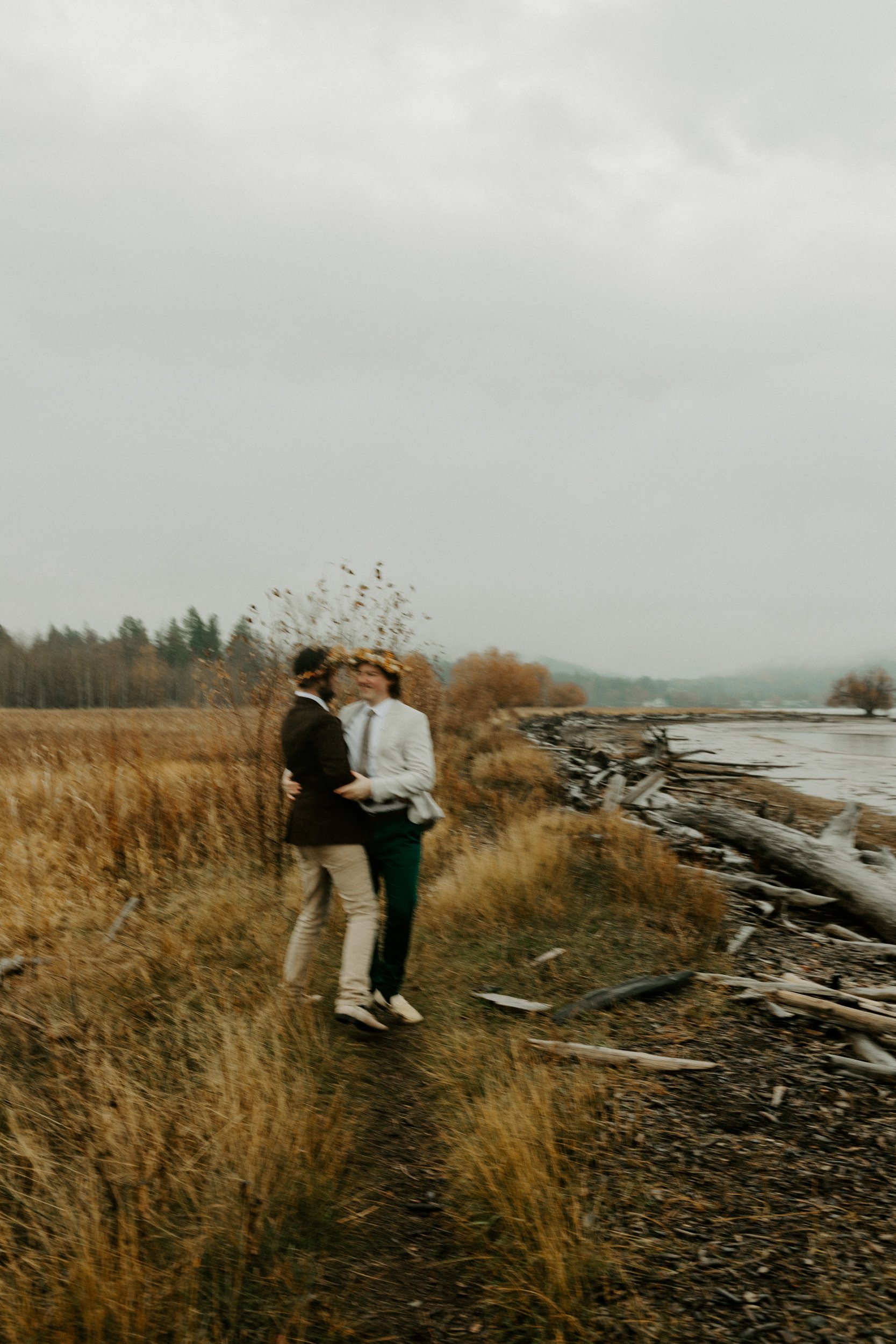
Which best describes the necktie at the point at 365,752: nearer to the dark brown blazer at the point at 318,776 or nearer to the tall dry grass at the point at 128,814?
the dark brown blazer at the point at 318,776

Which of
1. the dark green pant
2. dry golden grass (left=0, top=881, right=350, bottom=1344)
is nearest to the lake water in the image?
the dark green pant

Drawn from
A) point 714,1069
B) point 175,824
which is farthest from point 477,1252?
point 175,824

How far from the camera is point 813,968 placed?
215 inches

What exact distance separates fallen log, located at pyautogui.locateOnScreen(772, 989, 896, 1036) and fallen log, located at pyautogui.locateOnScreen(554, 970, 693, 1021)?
58cm

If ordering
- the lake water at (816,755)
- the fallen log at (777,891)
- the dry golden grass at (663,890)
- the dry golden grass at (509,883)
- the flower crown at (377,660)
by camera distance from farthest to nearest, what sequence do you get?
the lake water at (816,755), the fallen log at (777,891), the dry golden grass at (509,883), the dry golden grass at (663,890), the flower crown at (377,660)

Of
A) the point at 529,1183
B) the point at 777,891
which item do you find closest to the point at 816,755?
the point at 777,891

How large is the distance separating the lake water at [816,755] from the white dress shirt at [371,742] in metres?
12.6

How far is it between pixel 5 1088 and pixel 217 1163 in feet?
4.49

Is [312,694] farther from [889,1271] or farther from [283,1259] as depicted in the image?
[889,1271]

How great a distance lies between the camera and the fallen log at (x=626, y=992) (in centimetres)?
450

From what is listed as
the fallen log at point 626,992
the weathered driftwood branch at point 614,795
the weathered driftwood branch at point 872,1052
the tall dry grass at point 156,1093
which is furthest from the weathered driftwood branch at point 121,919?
the weathered driftwood branch at point 614,795

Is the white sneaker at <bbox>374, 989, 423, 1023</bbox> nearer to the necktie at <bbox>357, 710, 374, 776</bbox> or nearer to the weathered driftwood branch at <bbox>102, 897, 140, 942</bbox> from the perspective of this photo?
the necktie at <bbox>357, 710, 374, 776</bbox>

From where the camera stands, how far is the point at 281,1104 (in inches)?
117

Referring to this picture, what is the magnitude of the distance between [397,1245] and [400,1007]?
1804 mm
